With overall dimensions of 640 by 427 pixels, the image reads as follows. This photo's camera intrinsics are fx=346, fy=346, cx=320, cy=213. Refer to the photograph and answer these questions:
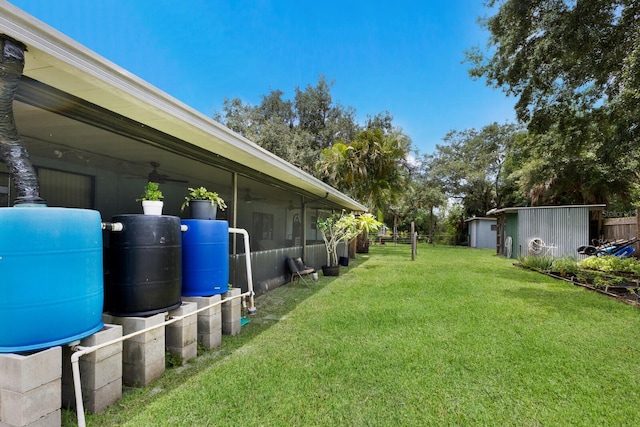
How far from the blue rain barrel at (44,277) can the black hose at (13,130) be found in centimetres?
14

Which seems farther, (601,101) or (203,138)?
(601,101)

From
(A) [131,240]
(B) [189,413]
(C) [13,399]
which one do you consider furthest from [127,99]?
(B) [189,413]

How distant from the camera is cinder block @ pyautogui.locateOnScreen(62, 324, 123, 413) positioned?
2.20 m

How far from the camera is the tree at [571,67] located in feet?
20.6

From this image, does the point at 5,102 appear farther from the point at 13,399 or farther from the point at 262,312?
the point at 262,312

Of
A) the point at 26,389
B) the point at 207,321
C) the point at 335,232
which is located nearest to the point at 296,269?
the point at 335,232

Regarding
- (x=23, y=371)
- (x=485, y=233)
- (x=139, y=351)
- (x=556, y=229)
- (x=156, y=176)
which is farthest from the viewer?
(x=485, y=233)

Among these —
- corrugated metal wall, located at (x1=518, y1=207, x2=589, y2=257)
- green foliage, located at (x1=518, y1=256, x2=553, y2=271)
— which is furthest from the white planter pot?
corrugated metal wall, located at (x1=518, y1=207, x2=589, y2=257)

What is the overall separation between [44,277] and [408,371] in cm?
275

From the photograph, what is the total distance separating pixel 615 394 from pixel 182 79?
2287cm

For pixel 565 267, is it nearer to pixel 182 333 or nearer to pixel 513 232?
pixel 513 232

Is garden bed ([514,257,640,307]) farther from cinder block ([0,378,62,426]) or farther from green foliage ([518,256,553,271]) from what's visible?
cinder block ([0,378,62,426])

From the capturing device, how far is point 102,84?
7.36 ft

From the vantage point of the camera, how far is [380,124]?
2052 cm
